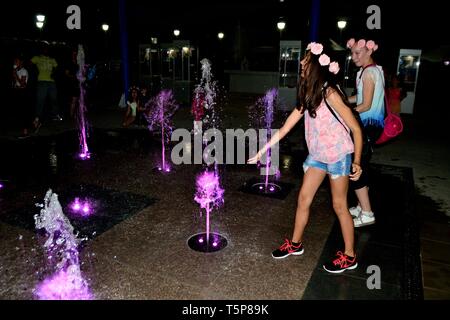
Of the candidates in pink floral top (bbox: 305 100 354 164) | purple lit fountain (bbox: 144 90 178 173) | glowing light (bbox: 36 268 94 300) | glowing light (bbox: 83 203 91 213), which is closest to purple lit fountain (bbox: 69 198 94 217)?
glowing light (bbox: 83 203 91 213)

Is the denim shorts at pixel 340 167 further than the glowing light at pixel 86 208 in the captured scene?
No

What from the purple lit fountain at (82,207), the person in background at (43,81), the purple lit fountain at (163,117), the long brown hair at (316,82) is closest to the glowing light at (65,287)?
the purple lit fountain at (82,207)

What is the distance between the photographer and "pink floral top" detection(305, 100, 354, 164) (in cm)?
314

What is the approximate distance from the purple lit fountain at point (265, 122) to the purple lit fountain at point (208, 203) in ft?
2.05

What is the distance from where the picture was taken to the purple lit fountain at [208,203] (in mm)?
3880

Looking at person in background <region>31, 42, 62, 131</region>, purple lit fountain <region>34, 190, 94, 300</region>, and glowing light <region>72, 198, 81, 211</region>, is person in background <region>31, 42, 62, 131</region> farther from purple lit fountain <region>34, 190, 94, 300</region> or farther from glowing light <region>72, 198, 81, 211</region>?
purple lit fountain <region>34, 190, 94, 300</region>

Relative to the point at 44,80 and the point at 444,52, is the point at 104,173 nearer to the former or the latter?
the point at 44,80

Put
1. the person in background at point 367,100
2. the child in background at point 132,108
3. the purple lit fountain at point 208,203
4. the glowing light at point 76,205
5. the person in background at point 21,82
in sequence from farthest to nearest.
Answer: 1. the child in background at point 132,108
2. the person in background at point 21,82
3. the glowing light at point 76,205
4. the person in background at point 367,100
5. the purple lit fountain at point 208,203

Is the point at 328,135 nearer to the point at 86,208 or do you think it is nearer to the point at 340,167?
the point at 340,167

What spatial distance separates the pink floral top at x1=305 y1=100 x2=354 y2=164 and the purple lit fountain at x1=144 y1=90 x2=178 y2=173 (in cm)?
362

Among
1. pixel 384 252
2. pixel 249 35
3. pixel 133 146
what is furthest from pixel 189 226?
pixel 249 35

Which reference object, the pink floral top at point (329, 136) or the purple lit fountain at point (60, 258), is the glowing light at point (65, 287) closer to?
the purple lit fountain at point (60, 258)

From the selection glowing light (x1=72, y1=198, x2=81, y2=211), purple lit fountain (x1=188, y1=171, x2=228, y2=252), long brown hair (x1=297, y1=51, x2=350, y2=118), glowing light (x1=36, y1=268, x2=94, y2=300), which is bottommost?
glowing light (x1=36, y1=268, x2=94, y2=300)

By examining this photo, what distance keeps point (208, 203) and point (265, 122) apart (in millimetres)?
7385
